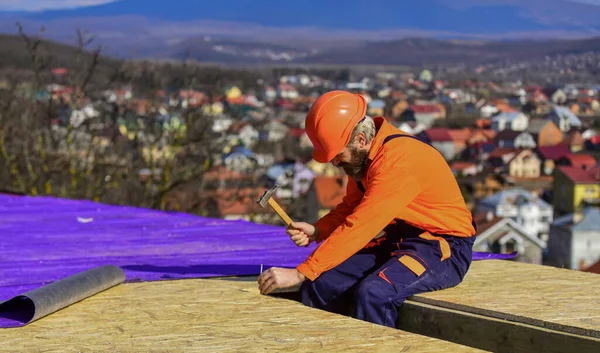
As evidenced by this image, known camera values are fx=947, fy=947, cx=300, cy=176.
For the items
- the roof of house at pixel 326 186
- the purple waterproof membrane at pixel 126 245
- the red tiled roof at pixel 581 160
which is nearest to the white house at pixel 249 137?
the roof of house at pixel 326 186

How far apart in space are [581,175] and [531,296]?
2160 inches

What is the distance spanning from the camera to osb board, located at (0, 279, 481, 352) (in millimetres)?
3643

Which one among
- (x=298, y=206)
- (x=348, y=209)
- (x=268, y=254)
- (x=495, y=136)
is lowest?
(x=495, y=136)

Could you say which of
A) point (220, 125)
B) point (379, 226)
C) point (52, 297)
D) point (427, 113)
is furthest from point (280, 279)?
point (427, 113)

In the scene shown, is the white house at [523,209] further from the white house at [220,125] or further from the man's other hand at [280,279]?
the man's other hand at [280,279]

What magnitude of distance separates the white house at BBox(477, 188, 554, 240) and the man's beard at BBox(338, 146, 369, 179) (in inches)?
1743

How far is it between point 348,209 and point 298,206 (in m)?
16.8

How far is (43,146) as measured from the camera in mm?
19453

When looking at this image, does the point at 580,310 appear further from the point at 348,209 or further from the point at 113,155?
the point at 113,155

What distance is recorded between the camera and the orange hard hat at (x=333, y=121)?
14.6ft

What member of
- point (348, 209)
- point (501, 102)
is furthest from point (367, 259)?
point (501, 102)

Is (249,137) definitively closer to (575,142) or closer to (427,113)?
(575,142)

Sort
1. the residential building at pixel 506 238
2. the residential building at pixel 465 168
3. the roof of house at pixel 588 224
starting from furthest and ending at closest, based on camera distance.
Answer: the residential building at pixel 465 168 → the roof of house at pixel 588 224 → the residential building at pixel 506 238

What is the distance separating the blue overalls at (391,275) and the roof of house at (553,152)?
7170cm
